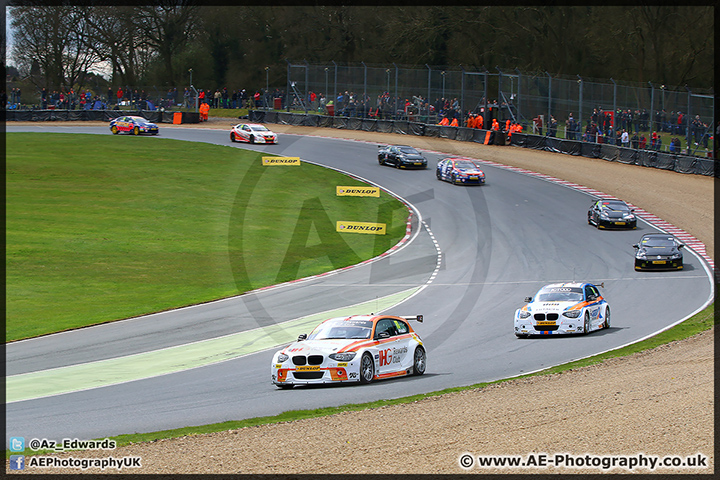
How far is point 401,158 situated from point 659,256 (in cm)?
2342

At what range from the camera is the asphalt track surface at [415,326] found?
15.1 meters

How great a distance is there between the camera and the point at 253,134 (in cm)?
5981

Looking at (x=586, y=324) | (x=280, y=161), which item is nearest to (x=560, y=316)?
(x=586, y=324)

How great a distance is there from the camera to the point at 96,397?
52.1 feet

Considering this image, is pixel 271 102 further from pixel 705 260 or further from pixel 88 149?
pixel 705 260

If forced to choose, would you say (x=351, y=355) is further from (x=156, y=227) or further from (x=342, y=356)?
(x=156, y=227)

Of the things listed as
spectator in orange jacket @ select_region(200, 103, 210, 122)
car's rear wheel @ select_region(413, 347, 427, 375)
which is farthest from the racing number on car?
spectator in orange jacket @ select_region(200, 103, 210, 122)

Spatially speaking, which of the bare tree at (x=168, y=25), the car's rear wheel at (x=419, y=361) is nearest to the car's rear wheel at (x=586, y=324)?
the car's rear wheel at (x=419, y=361)

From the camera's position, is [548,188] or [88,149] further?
[88,149]

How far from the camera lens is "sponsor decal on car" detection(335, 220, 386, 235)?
131 feet

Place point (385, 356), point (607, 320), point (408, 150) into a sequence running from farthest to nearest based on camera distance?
1. point (408, 150)
2. point (607, 320)
3. point (385, 356)

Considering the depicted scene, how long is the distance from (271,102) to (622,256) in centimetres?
4727

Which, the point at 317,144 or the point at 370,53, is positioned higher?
the point at 370,53
